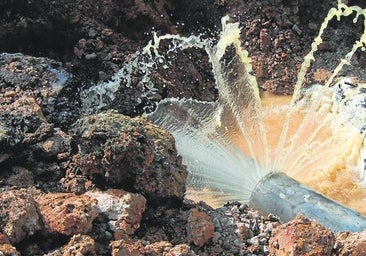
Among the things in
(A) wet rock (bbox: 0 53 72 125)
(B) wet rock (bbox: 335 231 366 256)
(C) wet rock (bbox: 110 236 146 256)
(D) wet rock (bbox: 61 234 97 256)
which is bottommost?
(B) wet rock (bbox: 335 231 366 256)

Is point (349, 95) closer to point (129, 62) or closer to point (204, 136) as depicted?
point (204, 136)

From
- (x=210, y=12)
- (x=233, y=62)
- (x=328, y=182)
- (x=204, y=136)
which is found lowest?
(x=328, y=182)

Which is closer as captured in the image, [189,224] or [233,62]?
[189,224]

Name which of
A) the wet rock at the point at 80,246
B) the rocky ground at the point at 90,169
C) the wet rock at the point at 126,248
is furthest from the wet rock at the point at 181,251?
the wet rock at the point at 80,246

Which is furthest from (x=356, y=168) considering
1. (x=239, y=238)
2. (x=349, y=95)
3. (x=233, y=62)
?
(x=239, y=238)

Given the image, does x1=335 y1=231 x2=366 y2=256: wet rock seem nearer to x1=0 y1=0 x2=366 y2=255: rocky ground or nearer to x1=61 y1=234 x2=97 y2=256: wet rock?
x1=0 y1=0 x2=366 y2=255: rocky ground

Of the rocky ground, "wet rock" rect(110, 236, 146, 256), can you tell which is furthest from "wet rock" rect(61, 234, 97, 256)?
"wet rock" rect(110, 236, 146, 256)

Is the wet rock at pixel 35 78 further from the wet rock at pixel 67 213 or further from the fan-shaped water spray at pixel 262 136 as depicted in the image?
the wet rock at pixel 67 213
